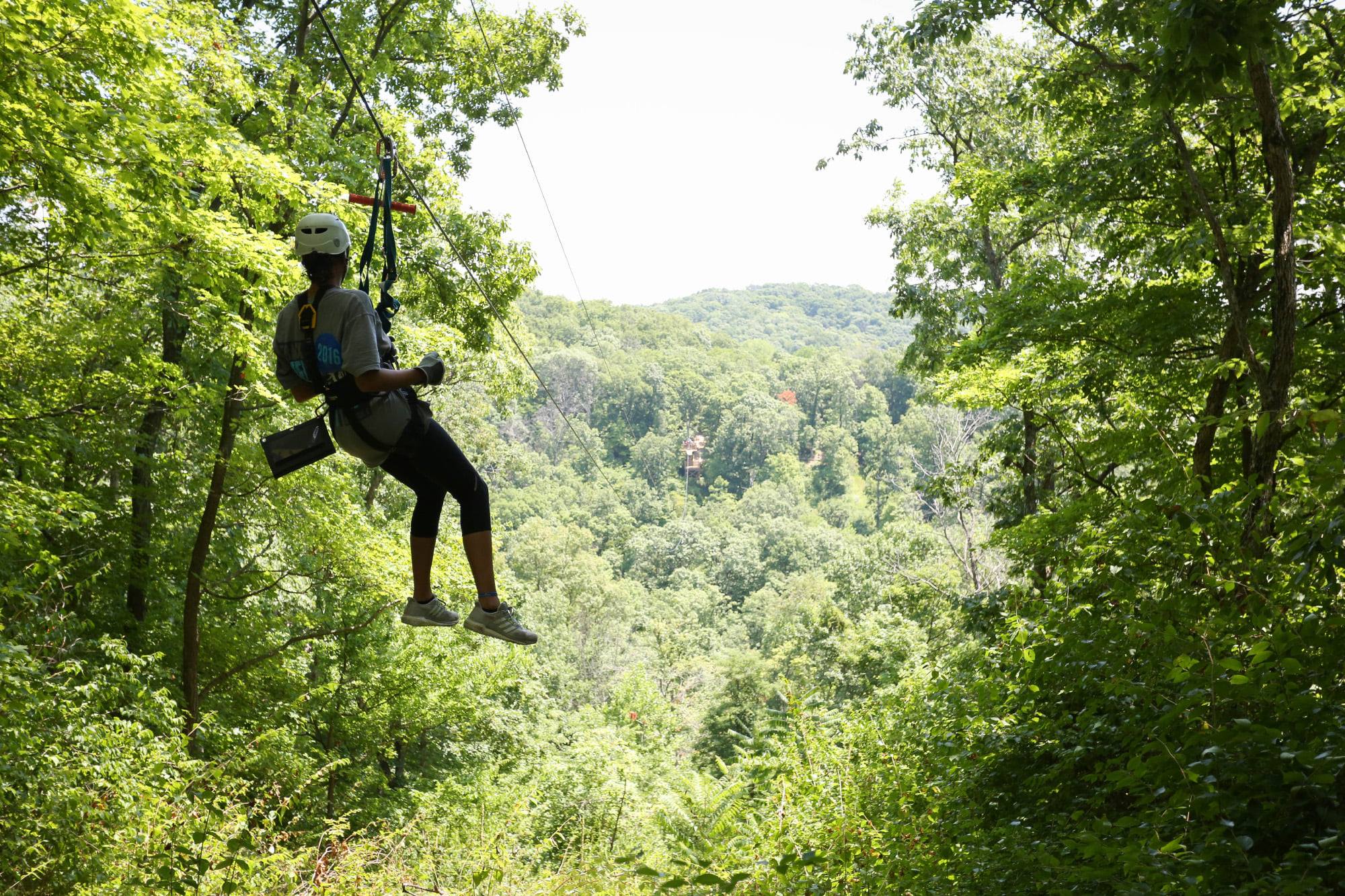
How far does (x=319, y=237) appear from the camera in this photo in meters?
4.03

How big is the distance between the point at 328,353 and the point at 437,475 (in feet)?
2.44

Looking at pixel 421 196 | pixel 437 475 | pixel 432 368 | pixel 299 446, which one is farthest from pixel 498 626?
pixel 421 196

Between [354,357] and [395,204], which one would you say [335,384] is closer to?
[354,357]

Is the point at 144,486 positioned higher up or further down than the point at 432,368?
higher up

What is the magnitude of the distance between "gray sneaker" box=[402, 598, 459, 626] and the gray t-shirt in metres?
1.03

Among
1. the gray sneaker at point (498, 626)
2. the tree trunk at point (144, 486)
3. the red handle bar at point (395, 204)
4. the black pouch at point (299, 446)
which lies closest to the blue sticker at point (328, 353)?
the black pouch at point (299, 446)

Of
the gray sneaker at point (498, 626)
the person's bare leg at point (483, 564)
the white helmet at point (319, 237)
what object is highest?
the white helmet at point (319, 237)

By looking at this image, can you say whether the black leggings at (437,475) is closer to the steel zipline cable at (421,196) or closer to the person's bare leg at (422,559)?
the person's bare leg at (422,559)

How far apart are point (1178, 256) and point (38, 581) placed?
10.5 metres

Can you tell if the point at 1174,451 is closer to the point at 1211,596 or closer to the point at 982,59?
the point at 1211,596

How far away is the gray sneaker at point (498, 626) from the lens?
4.58 metres

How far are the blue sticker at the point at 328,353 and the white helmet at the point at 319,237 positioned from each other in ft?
1.26

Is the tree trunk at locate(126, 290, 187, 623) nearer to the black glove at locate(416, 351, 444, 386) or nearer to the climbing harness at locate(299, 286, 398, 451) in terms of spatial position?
the climbing harness at locate(299, 286, 398, 451)

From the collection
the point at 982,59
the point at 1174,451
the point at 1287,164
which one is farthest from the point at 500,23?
the point at 1174,451
